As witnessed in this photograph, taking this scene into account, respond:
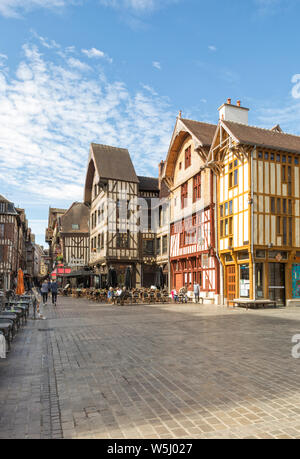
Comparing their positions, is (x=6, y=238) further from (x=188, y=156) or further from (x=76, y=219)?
(x=188, y=156)

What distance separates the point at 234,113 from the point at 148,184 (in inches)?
520

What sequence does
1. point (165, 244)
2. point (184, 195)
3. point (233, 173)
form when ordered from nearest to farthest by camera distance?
1. point (233, 173)
2. point (184, 195)
3. point (165, 244)

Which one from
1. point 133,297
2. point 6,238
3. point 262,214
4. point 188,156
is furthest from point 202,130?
point 6,238

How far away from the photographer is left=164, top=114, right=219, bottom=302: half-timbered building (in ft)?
70.3

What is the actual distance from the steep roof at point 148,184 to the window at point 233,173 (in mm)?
14208

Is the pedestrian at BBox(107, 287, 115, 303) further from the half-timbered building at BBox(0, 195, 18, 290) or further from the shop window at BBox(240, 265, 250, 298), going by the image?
the half-timbered building at BBox(0, 195, 18, 290)

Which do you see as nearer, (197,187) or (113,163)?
(197,187)

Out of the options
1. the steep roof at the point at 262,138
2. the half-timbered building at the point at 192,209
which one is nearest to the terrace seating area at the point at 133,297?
the half-timbered building at the point at 192,209

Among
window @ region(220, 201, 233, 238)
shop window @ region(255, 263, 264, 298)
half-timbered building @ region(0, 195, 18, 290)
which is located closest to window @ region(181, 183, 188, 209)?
window @ region(220, 201, 233, 238)

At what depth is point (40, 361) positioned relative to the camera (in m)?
6.20

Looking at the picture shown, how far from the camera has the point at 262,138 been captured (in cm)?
1895

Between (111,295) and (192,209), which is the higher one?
(192,209)

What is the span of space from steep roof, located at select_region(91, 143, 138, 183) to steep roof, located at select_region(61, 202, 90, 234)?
32.0 ft
